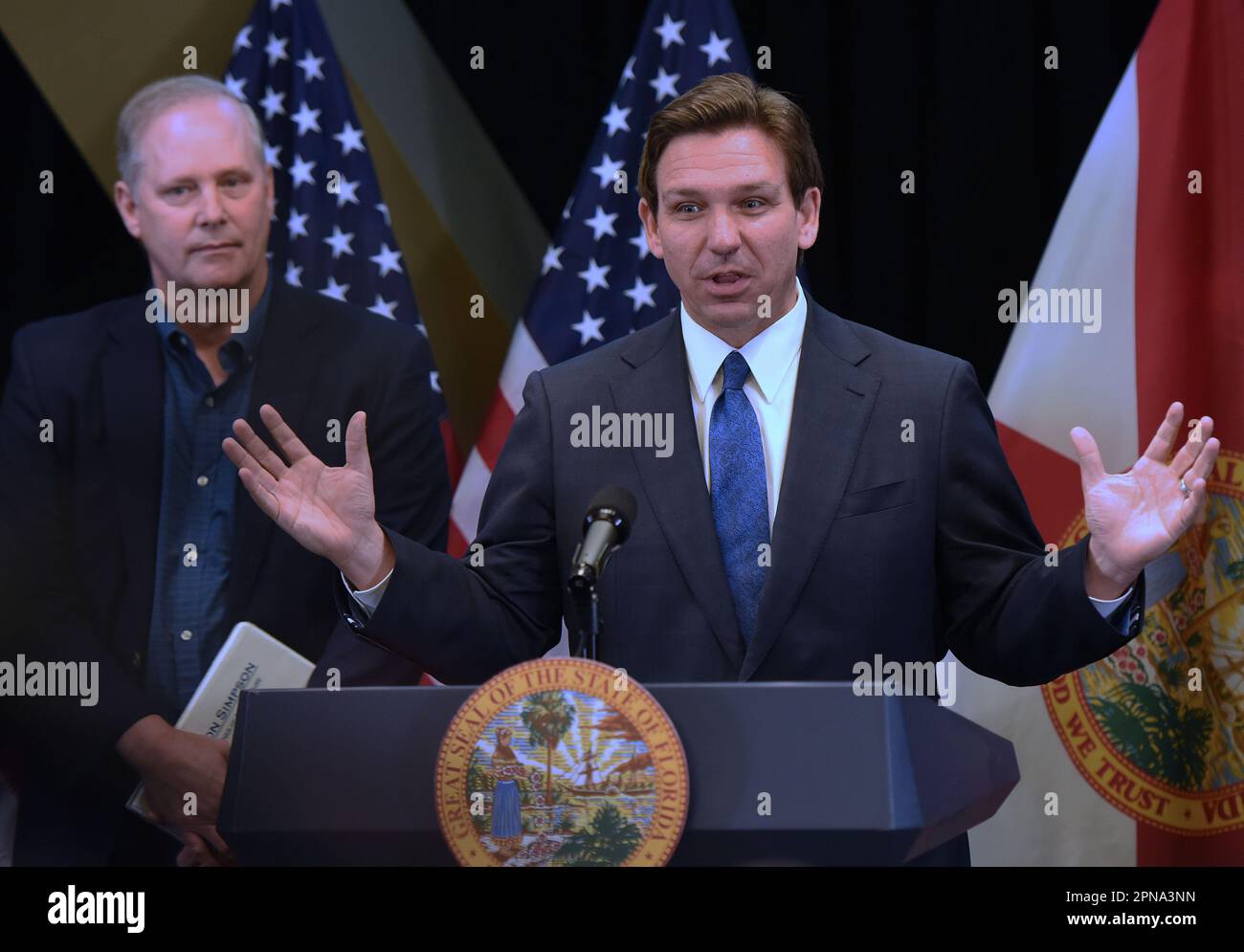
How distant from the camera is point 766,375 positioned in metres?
2.61

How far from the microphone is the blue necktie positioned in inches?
15.2

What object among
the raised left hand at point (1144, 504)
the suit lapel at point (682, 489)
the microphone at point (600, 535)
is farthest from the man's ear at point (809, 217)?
the microphone at point (600, 535)

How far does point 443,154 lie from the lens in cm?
419

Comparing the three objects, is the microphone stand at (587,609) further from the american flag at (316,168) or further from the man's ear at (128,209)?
the man's ear at (128,209)

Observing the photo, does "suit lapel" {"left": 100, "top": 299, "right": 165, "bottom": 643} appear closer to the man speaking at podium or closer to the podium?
the man speaking at podium

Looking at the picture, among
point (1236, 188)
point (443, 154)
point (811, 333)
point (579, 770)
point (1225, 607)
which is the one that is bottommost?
point (579, 770)

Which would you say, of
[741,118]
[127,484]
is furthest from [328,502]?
[127,484]

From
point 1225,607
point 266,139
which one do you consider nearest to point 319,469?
point 266,139

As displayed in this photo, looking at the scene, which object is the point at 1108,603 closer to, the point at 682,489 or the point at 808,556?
the point at 808,556

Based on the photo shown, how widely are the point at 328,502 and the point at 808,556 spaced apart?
2.49ft

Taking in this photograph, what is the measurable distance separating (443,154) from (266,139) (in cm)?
49

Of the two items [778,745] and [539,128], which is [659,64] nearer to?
[539,128]

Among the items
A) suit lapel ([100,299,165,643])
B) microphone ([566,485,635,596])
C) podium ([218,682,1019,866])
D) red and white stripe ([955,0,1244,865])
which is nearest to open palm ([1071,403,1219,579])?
podium ([218,682,1019,866])

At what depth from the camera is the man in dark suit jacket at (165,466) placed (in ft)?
11.7
